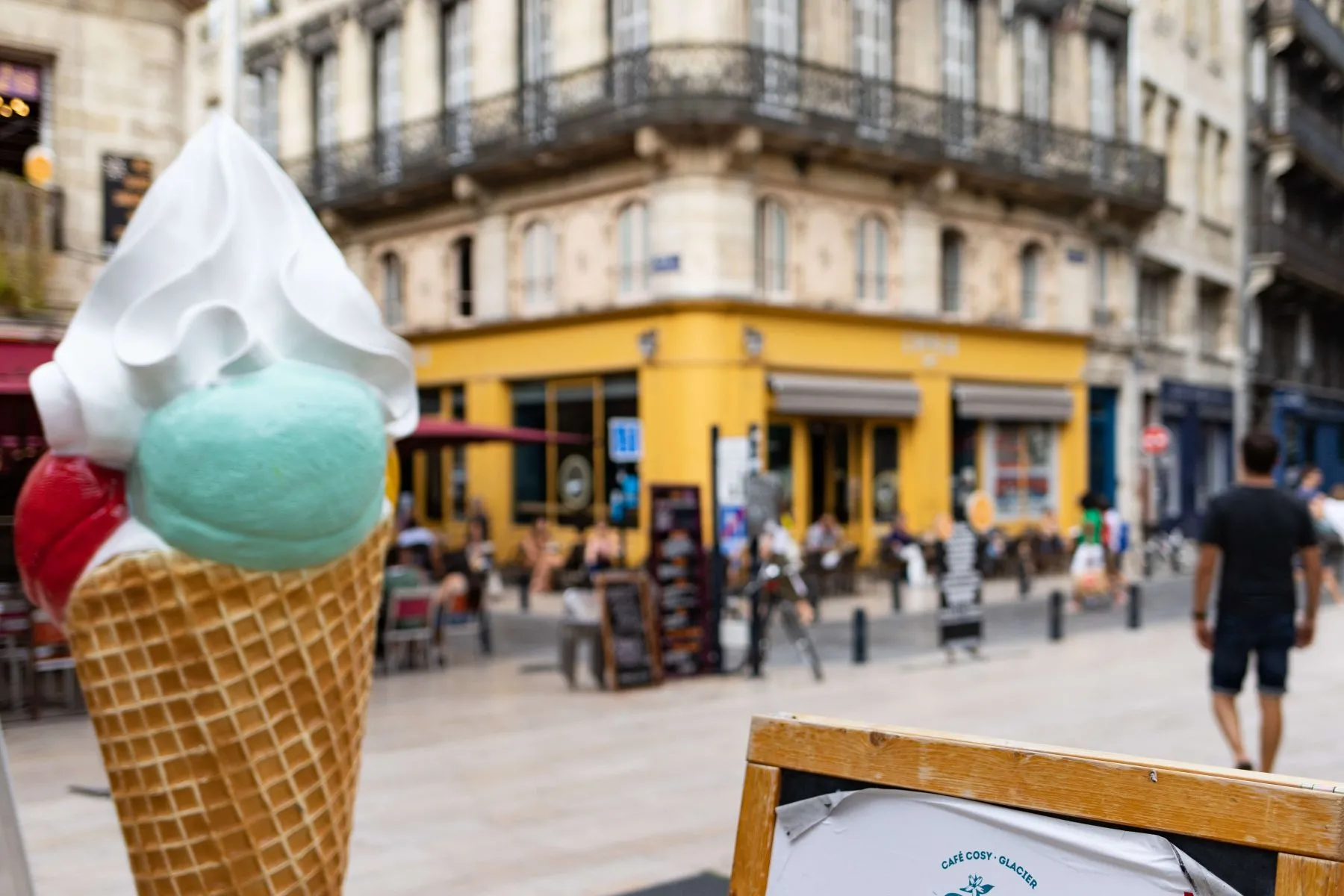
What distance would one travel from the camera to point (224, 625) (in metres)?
3.26

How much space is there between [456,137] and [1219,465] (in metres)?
22.6

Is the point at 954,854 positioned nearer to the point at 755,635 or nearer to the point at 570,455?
the point at 755,635

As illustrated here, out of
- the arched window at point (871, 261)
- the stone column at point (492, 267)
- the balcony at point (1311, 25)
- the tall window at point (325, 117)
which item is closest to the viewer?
the arched window at point (871, 261)

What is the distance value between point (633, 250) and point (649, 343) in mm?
1830

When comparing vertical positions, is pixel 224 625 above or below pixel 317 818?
above

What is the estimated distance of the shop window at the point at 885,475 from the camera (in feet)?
81.9

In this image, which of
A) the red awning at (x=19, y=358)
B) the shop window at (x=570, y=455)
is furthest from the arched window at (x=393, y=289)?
the red awning at (x=19, y=358)

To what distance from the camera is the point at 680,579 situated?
1268 centimetres

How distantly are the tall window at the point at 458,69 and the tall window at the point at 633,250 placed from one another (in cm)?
399

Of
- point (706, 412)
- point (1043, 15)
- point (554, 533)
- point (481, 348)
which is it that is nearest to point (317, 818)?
point (706, 412)

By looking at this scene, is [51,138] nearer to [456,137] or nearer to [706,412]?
[706,412]

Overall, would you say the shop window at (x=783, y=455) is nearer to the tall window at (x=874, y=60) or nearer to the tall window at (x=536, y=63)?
the tall window at (x=874, y=60)

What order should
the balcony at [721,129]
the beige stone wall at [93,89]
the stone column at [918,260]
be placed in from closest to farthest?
1. the beige stone wall at [93,89]
2. the balcony at [721,129]
3. the stone column at [918,260]

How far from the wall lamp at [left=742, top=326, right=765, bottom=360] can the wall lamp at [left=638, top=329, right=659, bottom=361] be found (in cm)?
144
